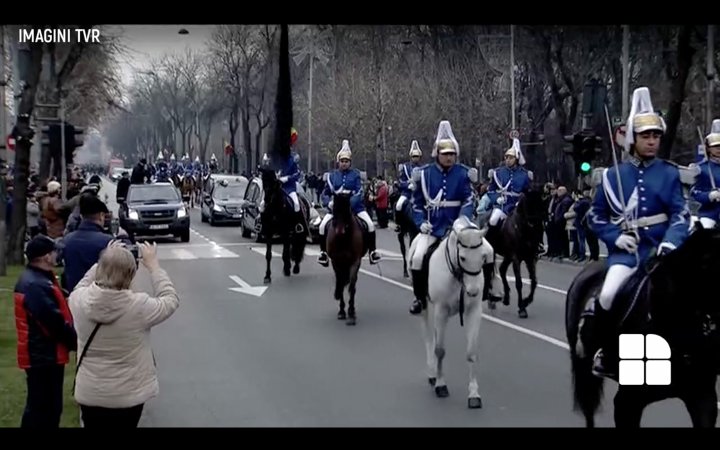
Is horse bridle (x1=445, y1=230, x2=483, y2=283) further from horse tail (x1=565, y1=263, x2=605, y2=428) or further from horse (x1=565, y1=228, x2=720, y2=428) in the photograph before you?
horse (x1=565, y1=228, x2=720, y2=428)

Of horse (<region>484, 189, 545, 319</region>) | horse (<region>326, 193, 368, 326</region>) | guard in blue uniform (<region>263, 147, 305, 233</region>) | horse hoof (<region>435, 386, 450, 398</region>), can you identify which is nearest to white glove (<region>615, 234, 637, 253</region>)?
horse hoof (<region>435, 386, 450, 398</region>)

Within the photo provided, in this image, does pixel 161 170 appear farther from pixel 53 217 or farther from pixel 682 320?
pixel 682 320

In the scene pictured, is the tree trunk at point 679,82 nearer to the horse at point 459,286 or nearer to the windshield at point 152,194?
the horse at point 459,286

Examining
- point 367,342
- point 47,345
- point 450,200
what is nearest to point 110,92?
point 367,342

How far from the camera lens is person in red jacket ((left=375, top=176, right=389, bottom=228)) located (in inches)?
1472

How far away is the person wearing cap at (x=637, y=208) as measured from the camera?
778cm

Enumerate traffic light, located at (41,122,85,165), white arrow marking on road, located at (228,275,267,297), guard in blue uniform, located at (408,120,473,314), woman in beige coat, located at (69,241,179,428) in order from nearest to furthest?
woman in beige coat, located at (69,241,179,428) < guard in blue uniform, located at (408,120,473,314) < traffic light, located at (41,122,85,165) < white arrow marking on road, located at (228,275,267,297)

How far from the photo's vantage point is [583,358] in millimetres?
8516

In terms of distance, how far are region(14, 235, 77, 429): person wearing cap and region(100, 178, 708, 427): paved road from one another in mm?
1663

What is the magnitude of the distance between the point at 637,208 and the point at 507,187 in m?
10.1

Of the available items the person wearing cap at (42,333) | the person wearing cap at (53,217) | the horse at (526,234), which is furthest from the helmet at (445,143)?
the person wearing cap at (53,217)

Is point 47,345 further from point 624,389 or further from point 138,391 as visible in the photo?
point 624,389

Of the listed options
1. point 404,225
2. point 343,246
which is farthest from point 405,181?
point 343,246

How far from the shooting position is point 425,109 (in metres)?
41.8
